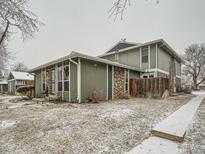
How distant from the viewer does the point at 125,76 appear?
11164 mm

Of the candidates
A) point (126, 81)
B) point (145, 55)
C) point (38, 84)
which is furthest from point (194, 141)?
point (38, 84)

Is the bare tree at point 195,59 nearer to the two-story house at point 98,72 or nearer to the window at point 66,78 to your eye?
the two-story house at point 98,72

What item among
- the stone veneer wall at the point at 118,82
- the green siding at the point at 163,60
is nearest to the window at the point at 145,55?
the green siding at the point at 163,60

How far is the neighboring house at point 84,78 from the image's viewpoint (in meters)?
7.82

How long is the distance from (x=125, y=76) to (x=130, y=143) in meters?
8.75

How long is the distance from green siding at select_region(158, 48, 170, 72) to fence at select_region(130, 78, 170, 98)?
2.29m

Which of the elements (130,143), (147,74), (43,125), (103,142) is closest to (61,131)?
(43,125)

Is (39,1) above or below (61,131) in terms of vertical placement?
above

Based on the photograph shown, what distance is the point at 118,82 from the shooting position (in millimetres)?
10359

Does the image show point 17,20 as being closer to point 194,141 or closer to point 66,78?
point 66,78

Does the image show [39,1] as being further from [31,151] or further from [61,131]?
[31,151]

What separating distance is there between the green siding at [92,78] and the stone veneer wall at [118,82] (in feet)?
3.81

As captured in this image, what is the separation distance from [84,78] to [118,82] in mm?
3382

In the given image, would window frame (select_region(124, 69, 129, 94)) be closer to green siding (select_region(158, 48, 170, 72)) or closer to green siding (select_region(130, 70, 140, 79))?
green siding (select_region(130, 70, 140, 79))
